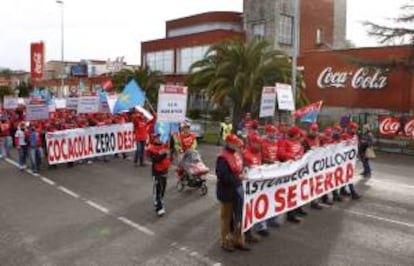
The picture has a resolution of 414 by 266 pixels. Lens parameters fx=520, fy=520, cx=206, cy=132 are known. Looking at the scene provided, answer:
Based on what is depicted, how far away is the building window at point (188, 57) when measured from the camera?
150ft

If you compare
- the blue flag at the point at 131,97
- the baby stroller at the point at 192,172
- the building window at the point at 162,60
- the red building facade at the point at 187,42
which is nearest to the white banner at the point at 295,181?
the baby stroller at the point at 192,172

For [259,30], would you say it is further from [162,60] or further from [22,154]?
[22,154]

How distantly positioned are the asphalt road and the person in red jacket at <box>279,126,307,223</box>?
26 centimetres

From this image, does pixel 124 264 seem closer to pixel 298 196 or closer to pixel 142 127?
pixel 298 196

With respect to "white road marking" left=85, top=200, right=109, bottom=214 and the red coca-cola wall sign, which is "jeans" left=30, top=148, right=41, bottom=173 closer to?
"white road marking" left=85, top=200, right=109, bottom=214

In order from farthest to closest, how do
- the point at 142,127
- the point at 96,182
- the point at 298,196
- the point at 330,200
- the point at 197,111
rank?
the point at 197,111
the point at 142,127
the point at 96,182
the point at 330,200
the point at 298,196

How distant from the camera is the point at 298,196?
9961 millimetres

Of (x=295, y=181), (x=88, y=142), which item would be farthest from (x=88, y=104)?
(x=295, y=181)

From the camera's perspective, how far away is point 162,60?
170ft

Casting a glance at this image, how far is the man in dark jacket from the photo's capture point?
793cm

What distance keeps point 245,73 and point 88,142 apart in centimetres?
1117

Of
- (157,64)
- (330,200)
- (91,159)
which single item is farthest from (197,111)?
(330,200)

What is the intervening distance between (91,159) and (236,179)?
38.6 ft

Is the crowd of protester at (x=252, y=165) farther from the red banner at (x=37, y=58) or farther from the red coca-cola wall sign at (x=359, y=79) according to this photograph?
the red banner at (x=37, y=58)
